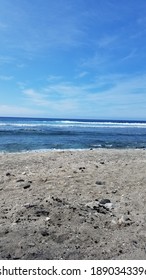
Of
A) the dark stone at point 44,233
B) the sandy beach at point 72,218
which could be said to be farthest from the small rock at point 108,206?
the dark stone at point 44,233

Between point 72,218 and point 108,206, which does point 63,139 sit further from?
point 72,218

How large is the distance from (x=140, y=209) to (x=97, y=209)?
0.93m

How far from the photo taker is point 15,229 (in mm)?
4773

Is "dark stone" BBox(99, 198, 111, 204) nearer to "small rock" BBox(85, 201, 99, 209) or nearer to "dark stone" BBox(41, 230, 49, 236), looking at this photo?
"small rock" BBox(85, 201, 99, 209)

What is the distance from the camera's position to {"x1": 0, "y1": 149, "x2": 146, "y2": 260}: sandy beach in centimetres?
427

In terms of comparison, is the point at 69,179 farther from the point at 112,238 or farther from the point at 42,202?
the point at 112,238

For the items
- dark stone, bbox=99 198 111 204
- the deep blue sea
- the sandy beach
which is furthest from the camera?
the deep blue sea

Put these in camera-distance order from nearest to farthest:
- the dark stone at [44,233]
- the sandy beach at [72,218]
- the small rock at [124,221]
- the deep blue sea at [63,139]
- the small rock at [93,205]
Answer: the sandy beach at [72,218]
the dark stone at [44,233]
the small rock at [124,221]
the small rock at [93,205]
the deep blue sea at [63,139]

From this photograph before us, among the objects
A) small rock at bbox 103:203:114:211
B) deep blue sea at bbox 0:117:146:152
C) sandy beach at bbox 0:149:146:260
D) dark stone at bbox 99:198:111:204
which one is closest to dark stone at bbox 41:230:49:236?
sandy beach at bbox 0:149:146:260

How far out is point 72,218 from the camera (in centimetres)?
520

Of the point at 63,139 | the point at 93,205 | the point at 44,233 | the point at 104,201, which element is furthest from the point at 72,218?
the point at 63,139

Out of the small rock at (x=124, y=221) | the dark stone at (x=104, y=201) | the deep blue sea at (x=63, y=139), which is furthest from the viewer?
the deep blue sea at (x=63, y=139)

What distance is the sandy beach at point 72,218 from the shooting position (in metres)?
4.27

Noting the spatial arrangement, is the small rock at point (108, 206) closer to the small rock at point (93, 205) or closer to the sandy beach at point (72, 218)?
A: the sandy beach at point (72, 218)
